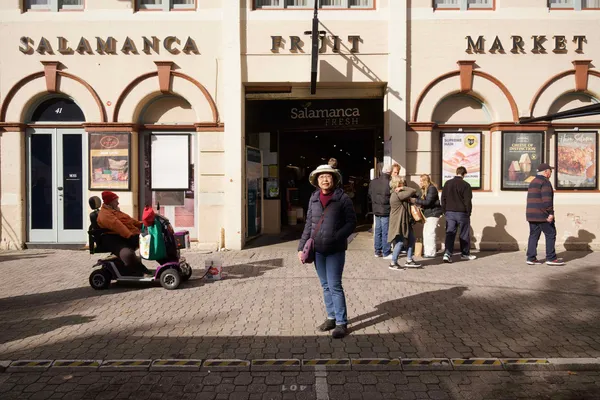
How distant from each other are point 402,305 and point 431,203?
370 centimetres

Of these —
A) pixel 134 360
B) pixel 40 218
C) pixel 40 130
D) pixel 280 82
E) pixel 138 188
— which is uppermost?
pixel 280 82

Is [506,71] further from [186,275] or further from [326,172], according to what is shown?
[186,275]

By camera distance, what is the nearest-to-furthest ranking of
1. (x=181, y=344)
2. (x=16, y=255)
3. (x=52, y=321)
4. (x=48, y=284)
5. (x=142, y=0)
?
(x=181, y=344)
(x=52, y=321)
(x=48, y=284)
(x=16, y=255)
(x=142, y=0)

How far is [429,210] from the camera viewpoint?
9.74 m

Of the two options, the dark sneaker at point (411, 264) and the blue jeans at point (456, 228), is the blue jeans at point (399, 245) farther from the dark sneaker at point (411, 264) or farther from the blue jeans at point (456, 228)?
the blue jeans at point (456, 228)

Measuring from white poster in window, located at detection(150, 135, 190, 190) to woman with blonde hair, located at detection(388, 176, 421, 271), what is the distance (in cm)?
511

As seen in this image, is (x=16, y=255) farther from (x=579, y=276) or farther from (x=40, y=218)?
(x=579, y=276)

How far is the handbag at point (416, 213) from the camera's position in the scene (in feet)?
30.3

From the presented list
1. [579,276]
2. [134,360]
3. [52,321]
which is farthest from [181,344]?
[579,276]

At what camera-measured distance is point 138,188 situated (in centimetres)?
1138

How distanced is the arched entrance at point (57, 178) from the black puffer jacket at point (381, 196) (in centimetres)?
671

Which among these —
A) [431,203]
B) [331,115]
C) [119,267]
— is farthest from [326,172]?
[331,115]

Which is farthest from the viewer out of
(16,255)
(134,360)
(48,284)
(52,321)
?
(16,255)

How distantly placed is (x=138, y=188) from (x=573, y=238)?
33.2ft
